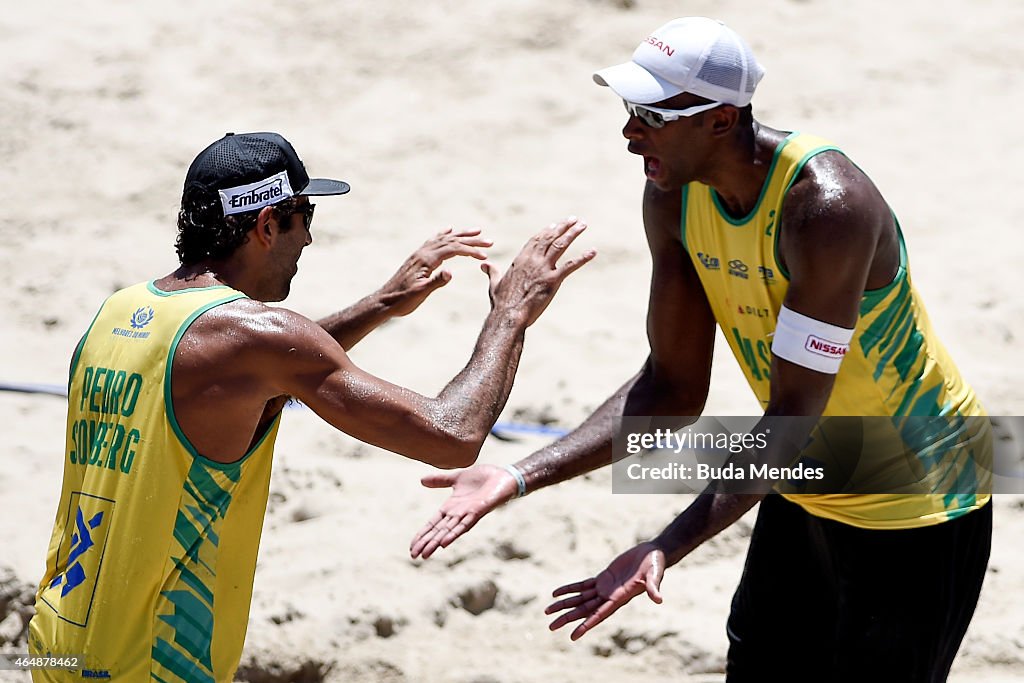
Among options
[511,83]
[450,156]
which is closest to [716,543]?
[450,156]

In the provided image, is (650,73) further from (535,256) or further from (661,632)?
(661,632)

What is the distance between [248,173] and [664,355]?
1.26 m

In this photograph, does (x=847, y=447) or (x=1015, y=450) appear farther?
(x=1015, y=450)

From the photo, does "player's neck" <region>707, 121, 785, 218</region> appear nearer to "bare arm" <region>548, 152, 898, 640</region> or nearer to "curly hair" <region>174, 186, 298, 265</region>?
"bare arm" <region>548, 152, 898, 640</region>

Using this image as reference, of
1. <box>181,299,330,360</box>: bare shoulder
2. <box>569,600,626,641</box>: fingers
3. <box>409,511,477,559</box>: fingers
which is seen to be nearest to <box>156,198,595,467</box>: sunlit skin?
<box>181,299,330,360</box>: bare shoulder

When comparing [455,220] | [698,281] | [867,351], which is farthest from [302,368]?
[455,220]

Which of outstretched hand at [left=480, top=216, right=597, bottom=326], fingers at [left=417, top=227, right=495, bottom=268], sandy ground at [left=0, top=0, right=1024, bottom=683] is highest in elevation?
outstretched hand at [left=480, top=216, right=597, bottom=326]

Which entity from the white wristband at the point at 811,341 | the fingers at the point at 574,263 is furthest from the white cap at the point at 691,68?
the white wristband at the point at 811,341

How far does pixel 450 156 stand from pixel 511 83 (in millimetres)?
761

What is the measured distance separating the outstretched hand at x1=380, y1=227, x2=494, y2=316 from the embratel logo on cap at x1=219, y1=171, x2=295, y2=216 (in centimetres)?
67

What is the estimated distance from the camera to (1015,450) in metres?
5.32

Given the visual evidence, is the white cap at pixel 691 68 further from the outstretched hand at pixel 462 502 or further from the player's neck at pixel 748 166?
the outstretched hand at pixel 462 502

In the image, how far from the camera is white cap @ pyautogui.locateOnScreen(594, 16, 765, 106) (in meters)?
3.21

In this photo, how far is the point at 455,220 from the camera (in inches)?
280
